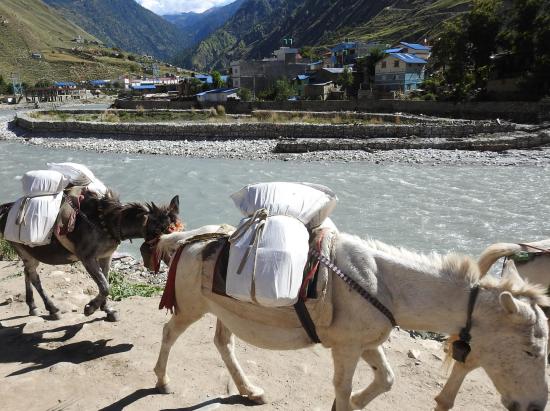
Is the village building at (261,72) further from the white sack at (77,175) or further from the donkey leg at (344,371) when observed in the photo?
the donkey leg at (344,371)

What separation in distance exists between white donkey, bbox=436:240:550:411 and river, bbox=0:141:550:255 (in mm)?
5724

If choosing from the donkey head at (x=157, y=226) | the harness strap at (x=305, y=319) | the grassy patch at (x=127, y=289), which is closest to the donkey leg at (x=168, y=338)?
the donkey head at (x=157, y=226)

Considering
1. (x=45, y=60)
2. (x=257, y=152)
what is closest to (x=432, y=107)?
(x=257, y=152)

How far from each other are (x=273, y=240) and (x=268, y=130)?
28.4m

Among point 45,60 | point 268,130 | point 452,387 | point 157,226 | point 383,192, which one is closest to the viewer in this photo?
point 452,387

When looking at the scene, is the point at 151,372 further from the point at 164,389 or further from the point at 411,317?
the point at 411,317

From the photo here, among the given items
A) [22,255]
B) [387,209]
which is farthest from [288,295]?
[387,209]

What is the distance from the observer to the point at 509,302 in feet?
8.32

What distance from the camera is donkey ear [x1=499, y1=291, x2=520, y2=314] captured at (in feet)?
8.29

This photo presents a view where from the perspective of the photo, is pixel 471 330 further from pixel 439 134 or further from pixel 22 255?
pixel 439 134

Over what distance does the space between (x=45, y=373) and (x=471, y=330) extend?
3967 mm

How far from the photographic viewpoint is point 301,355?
15.3ft

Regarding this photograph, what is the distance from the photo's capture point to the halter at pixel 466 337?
2762 millimetres

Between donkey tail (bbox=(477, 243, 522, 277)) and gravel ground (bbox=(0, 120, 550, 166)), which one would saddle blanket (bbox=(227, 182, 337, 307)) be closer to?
donkey tail (bbox=(477, 243, 522, 277))
